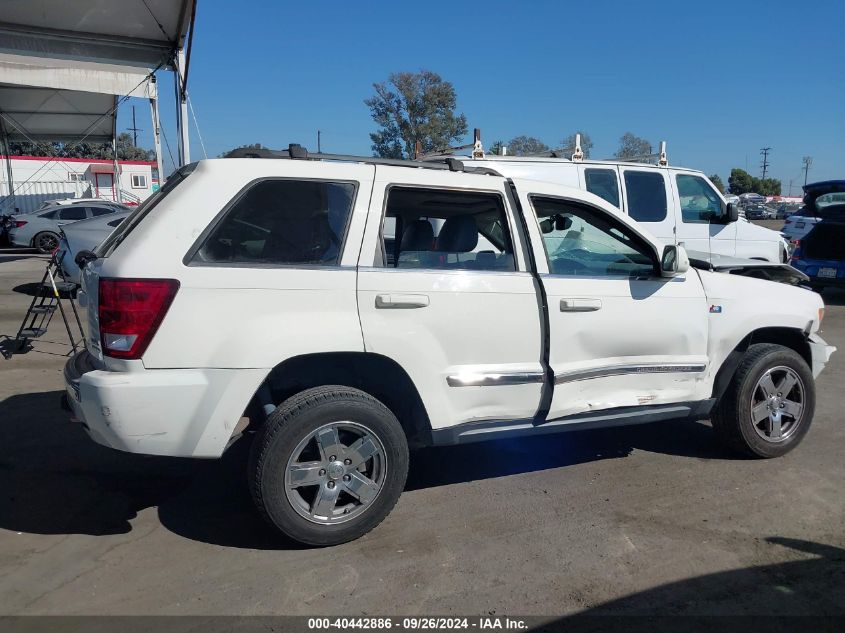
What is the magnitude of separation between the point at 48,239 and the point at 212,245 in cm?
2158

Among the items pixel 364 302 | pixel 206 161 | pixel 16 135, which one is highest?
pixel 16 135

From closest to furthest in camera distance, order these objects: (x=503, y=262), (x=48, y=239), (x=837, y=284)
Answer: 1. (x=503, y=262)
2. (x=837, y=284)
3. (x=48, y=239)

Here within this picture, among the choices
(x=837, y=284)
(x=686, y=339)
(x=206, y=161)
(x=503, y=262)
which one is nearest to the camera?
(x=206, y=161)

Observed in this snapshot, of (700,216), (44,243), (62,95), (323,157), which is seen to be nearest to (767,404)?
(323,157)

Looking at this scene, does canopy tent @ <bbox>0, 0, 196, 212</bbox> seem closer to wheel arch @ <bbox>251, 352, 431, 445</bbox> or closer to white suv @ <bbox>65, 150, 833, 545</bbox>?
white suv @ <bbox>65, 150, 833, 545</bbox>

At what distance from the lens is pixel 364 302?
350 centimetres

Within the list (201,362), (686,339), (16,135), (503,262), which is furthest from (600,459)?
(16,135)

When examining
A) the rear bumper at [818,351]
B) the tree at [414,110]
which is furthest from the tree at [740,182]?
the rear bumper at [818,351]

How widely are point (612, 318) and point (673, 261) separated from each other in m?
0.56

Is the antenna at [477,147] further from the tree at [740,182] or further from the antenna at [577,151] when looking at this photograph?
the tree at [740,182]

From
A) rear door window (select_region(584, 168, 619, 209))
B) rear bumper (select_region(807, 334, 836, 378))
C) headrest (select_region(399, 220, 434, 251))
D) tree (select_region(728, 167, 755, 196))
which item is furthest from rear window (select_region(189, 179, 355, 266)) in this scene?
tree (select_region(728, 167, 755, 196))

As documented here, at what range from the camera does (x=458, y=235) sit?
4.29m

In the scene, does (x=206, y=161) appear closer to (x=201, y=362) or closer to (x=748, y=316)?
(x=201, y=362)

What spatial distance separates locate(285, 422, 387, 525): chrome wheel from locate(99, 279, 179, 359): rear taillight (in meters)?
0.91
